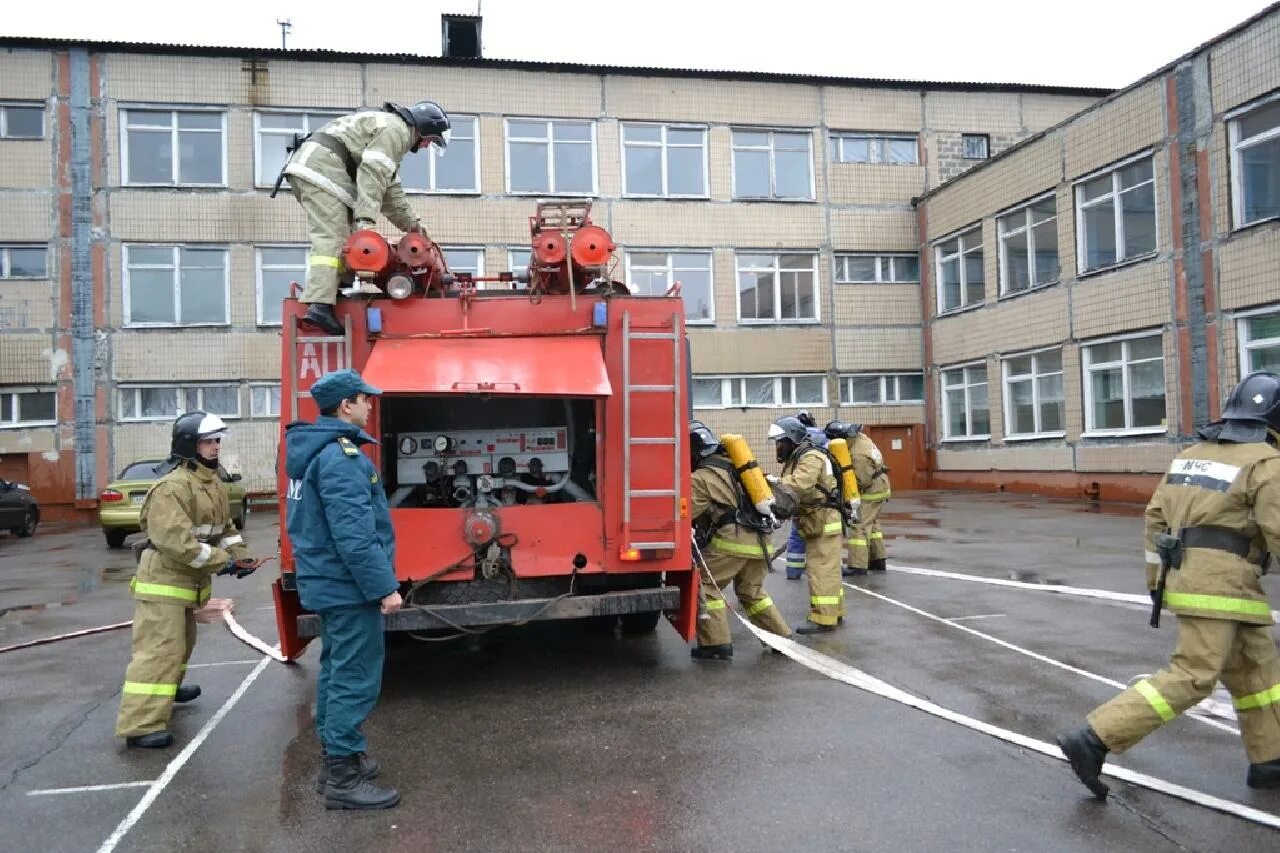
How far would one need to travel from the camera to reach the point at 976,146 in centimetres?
2641

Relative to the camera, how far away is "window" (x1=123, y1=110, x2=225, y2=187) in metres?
22.8

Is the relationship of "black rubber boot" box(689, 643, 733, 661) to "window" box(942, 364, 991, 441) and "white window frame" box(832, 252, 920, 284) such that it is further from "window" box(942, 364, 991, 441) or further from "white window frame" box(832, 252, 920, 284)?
"white window frame" box(832, 252, 920, 284)

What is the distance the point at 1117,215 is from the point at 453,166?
48.9 ft

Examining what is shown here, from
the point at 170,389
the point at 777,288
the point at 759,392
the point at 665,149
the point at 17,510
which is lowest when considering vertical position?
the point at 17,510

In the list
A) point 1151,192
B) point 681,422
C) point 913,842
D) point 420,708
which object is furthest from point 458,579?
point 1151,192

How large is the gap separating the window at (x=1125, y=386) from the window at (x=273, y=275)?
17720 mm

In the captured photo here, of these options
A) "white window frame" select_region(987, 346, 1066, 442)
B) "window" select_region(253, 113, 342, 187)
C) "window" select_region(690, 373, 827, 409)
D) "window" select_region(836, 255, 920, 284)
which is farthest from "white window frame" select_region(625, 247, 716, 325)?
"window" select_region(253, 113, 342, 187)

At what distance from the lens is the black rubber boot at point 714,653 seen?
268 inches

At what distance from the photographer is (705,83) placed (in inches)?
987

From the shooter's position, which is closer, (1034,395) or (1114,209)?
(1114,209)

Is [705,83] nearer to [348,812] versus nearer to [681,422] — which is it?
[681,422]

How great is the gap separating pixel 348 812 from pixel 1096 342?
747 inches

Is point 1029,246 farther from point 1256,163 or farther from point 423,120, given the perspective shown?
point 423,120

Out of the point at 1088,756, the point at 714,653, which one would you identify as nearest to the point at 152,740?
the point at 714,653
